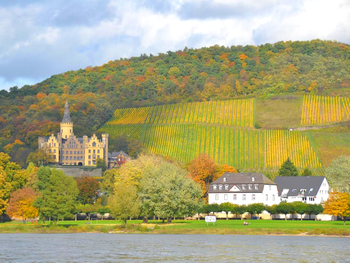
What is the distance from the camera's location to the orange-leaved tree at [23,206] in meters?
85.0

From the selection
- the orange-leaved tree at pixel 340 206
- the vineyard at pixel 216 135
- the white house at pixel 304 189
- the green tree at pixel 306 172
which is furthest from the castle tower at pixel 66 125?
the orange-leaved tree at pixel 340 206

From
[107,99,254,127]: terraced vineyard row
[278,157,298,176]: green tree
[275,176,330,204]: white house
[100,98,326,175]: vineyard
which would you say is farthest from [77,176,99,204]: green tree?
[107,99,254,127]: terraced vineyard row

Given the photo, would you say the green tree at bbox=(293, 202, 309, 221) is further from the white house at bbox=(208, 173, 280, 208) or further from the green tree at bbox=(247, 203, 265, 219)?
the white house at bbox=(208, 173, 280, 208)

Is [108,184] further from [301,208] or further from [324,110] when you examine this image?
[324,110]

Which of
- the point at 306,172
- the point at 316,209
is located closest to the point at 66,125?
the point at 306,172

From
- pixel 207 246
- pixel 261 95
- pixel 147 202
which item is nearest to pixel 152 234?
pixel 147 202

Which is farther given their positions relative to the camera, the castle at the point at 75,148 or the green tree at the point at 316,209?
the castle at the point at 75,148

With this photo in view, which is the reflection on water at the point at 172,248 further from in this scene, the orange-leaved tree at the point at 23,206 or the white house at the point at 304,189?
the white house at the point at 304,189

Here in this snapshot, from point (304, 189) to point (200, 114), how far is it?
69408mm

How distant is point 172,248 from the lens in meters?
55.2

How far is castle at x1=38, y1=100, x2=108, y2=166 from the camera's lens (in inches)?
7185

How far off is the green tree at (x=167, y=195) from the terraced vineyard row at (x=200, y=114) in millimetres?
84745

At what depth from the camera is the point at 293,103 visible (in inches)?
7008

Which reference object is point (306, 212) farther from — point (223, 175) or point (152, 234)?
point (152, 234)
